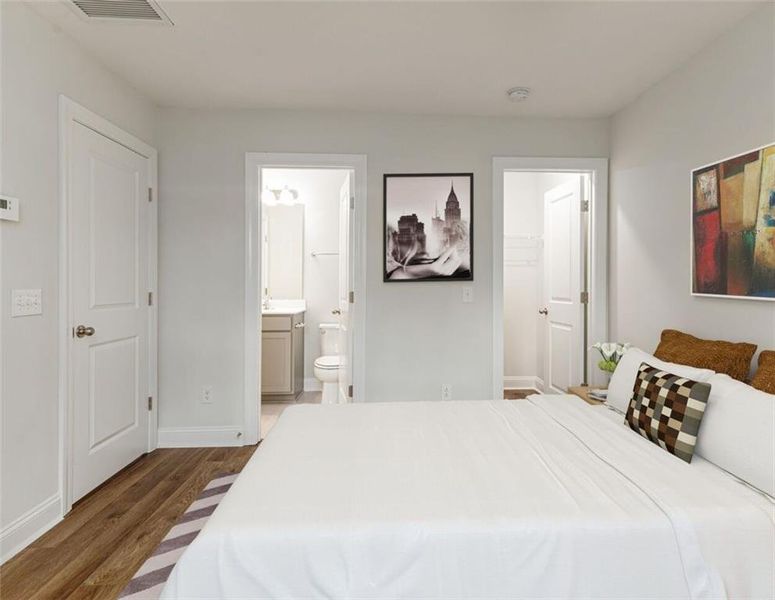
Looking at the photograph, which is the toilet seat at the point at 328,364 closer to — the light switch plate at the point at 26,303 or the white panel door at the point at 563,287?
the white panel door at the point at 563,287

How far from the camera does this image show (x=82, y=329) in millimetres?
2498

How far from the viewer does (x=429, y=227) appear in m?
3.42

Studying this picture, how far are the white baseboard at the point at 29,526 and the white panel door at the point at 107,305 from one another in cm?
19

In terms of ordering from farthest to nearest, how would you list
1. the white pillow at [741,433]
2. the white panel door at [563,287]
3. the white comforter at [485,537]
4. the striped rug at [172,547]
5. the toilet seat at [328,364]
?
the toilet seat at [328,364] < the white panel door at [563,287] < the striped rug at [172,547] < the white pillow at [741,433] < the white comforter at [485,537]

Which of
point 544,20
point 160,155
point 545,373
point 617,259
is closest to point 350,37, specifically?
point 544,20

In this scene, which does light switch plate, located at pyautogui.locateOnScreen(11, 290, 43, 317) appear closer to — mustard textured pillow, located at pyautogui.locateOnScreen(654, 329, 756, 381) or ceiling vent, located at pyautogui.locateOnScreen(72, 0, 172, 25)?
ceiling vent, located at pyautogui.locateOnScreen(72, 0, 172, 25)

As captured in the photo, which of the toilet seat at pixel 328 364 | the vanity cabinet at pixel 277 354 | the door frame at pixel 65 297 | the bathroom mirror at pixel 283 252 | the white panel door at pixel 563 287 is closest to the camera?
the door frame at pixel 65 297

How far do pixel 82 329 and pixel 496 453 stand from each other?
230 cm

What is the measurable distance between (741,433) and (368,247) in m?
2.48

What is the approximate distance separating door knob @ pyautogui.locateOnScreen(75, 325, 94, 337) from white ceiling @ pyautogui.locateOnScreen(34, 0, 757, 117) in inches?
61.1

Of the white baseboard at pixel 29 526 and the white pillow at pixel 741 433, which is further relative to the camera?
the white baseboard at pixel 29 526

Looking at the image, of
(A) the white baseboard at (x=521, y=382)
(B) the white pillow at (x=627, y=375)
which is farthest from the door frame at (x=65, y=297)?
(A) the white baseboard at (x=521, y=382)

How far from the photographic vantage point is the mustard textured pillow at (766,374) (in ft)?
5.89

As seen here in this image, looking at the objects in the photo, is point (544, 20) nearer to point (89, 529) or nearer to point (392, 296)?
point (392, 296)
